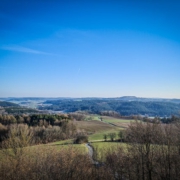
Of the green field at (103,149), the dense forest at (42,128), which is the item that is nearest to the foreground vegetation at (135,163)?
the green field at (103,149)

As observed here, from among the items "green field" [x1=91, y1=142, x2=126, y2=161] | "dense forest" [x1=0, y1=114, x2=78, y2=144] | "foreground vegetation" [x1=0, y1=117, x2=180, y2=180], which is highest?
"foreground vegetation" [x1=0, y1=117, x2=180, y2=180]

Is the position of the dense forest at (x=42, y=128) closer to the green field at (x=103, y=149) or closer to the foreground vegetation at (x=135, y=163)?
the green field at (x=103, y=149)

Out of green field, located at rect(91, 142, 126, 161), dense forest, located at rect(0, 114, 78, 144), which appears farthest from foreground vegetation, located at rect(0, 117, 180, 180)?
dense forest, located at rect(0, 114, 78, 144)

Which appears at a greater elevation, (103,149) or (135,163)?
(135,163)

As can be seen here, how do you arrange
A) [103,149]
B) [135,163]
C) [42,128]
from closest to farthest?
[135,163] → [103,149] → [42,128]

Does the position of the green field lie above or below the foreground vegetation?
below

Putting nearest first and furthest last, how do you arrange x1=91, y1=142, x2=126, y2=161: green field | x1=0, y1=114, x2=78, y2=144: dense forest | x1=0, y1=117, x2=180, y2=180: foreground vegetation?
1. x1=0, y1=117, x2=180, y2=180: foreground vegetation
2. x1=91, y1=142, x2=126, y2=161: green field
3. x1=0, y1=114, x2=78, y2=144: dense forest

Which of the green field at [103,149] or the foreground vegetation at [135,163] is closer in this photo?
the foreground vegetation at [135,163]

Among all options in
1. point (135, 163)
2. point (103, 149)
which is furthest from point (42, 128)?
point (135, 163)

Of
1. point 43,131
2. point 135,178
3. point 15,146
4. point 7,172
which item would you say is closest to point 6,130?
point 43,131

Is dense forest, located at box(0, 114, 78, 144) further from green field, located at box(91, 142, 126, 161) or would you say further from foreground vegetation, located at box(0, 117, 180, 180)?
foreground vegetation, located at box(0, 117, 180, 180)

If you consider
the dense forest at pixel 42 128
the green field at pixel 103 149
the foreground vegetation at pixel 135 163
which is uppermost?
the foreground vegetation at pixel 135 163

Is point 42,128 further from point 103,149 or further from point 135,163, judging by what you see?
point 135,163

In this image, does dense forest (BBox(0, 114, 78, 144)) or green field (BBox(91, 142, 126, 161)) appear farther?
dense forest (BBox(0, 114, 78, 144))
